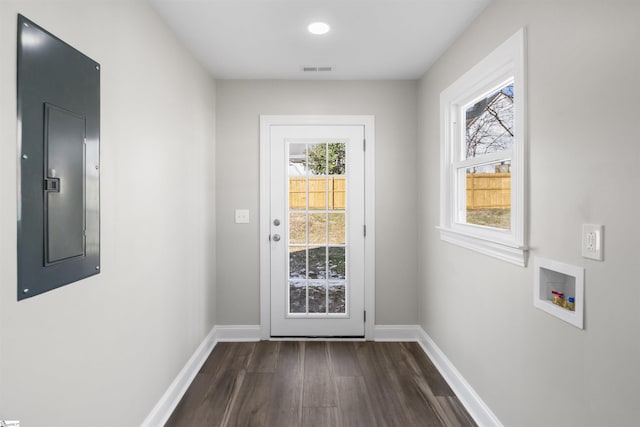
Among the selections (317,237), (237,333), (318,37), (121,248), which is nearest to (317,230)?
(317,237)

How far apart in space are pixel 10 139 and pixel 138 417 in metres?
1.50

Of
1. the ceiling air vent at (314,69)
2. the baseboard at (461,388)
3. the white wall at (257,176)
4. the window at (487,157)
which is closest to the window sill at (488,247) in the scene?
the window at (487,157)

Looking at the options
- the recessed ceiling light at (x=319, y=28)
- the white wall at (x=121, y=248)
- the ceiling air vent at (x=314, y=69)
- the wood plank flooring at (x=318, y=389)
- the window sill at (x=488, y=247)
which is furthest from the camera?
the ceiling air vent at (x=314, y=69)

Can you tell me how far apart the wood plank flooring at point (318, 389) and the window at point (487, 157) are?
1.04 meters

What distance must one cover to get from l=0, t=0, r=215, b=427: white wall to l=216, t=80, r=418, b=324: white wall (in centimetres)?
45

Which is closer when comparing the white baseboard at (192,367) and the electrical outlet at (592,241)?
the electrical outlet at (592,241)

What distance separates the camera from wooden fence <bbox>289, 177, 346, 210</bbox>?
3.38 m

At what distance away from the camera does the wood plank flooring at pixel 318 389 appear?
86.0 inches

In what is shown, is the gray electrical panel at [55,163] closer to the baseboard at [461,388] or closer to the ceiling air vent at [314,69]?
the ceiling air vent at [314,69]

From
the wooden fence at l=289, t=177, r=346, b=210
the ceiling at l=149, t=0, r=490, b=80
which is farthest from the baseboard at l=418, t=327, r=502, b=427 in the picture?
the ceiling at l=149, t=0, r=490, b=80

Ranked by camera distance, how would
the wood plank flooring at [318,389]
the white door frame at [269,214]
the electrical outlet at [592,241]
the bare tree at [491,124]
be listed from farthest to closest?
1. the white door frame at [269,214]
2. the wood plank flooring at [318,389]
3. the bare tree at [491,124]
4. the electrical outlet at [592,241]

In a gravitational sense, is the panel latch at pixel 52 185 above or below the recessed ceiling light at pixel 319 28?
below

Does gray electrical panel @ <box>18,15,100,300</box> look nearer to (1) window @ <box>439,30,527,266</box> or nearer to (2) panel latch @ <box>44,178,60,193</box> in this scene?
(2) panel latch @ <box>44,178,60,193</box>

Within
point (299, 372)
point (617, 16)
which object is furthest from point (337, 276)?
point (617, 16)
